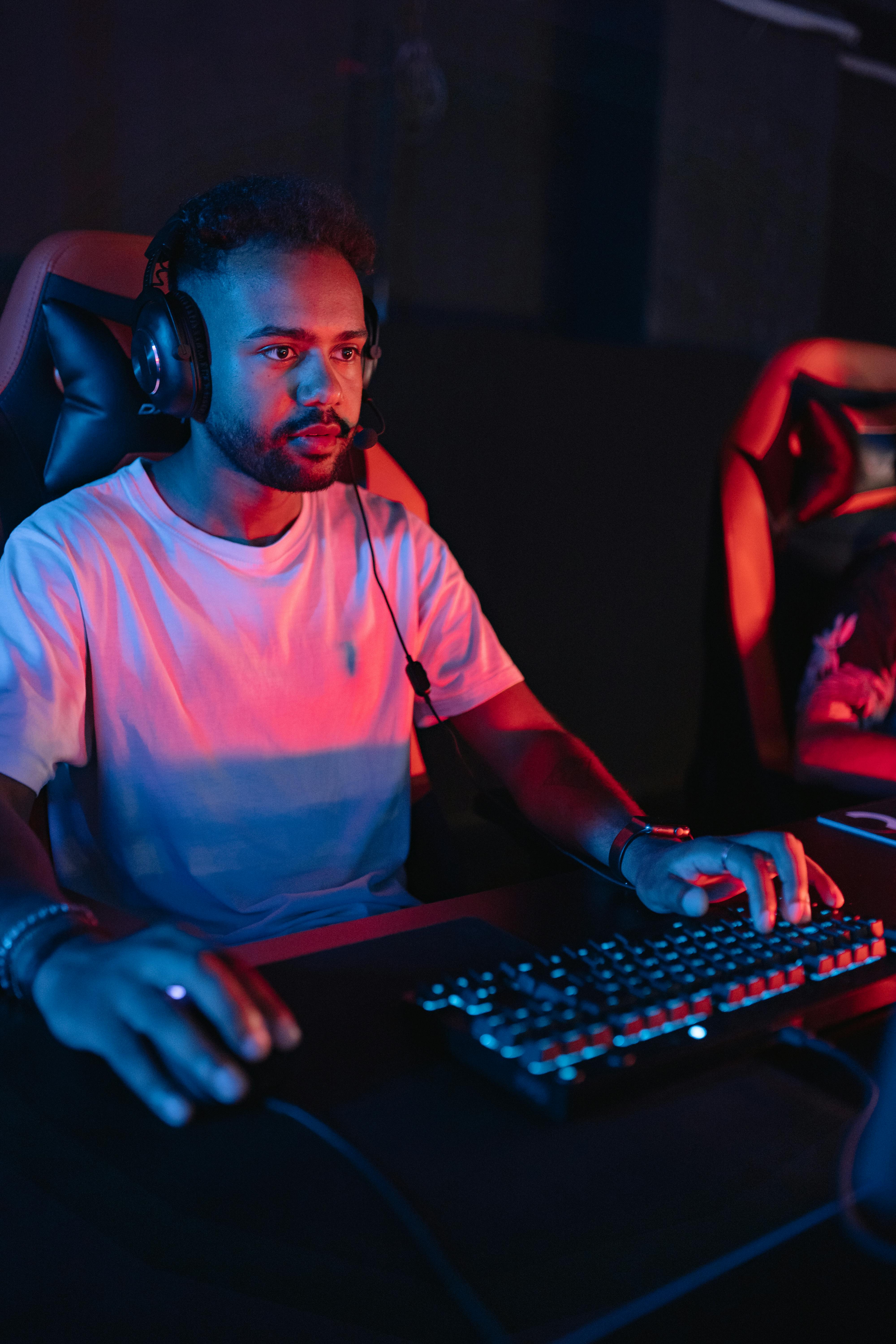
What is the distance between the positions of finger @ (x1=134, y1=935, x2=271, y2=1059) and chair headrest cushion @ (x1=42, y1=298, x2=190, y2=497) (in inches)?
27.9

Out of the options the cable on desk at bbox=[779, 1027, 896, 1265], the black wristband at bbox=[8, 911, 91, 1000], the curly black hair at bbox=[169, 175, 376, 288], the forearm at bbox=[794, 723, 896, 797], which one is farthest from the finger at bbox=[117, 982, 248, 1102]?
the forearm at bbox=[794, 723, 896, 797]

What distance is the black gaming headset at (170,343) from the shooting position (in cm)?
103

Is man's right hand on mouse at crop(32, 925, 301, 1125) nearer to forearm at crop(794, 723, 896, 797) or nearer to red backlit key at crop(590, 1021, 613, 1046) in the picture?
red backlit key at crop(590, 1021, 613, 1046)

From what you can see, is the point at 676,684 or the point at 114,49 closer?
the point at 114,49

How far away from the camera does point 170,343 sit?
1.02m

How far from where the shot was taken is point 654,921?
792 mm

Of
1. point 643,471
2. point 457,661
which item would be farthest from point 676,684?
point 457,661

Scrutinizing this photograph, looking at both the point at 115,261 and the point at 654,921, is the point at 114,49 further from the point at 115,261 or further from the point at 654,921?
the point at 654,921

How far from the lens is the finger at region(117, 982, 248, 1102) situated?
0.49m

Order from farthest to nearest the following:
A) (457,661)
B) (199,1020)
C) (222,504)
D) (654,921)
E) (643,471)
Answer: (643,471) < (457,661) < (222,504) < (654,921) < (199,1020)

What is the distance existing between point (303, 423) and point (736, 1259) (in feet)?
2.84

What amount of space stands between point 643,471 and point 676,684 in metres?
0.53

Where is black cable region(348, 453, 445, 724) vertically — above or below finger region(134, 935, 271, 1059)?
above

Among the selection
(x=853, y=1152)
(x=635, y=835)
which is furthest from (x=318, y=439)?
(x=853, y=1152)
